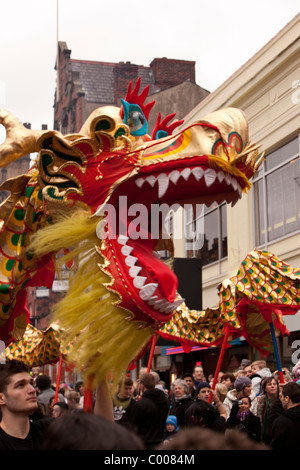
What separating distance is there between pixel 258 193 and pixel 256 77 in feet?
8.01

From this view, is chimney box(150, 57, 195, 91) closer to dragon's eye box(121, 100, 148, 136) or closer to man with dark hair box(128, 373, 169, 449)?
man with dark hair box(128, 373, 169, 449)

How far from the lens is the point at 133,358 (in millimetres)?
3215

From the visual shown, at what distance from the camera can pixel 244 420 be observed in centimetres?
650

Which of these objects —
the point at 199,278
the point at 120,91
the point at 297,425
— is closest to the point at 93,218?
the point at 297,425

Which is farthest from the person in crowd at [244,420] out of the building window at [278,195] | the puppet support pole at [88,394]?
the building window at [278,195]

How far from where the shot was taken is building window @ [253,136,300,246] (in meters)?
13.2

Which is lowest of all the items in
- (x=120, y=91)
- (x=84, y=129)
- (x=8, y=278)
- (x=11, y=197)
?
(x=8, y=278)

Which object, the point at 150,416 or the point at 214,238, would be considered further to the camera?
the point at 214,238

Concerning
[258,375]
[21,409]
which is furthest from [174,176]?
[258,375]

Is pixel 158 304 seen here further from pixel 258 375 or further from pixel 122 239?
pixel 258 375

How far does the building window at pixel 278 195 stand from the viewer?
1319 cm

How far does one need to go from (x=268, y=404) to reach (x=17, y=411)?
11.7 ft

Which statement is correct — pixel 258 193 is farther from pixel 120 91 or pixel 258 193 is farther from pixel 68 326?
pixel 120 91

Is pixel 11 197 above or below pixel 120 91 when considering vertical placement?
below
